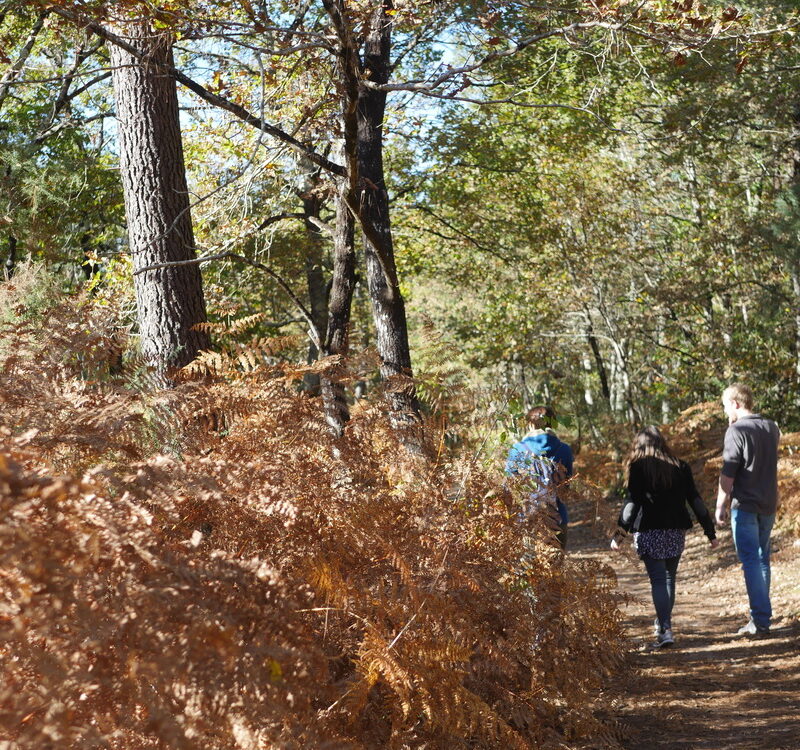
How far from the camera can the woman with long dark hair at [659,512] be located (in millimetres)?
7410

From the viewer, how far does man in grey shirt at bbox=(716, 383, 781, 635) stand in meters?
7.36

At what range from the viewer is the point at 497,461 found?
15.8 ft

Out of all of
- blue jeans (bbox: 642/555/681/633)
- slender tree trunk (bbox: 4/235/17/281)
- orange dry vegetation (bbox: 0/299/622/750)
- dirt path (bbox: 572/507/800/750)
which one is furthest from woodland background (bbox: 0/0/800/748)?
slender tree trunk (bbox: 4/235/17/281)

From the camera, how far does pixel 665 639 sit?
24.5 ft

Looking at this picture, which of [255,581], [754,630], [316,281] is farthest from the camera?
[316,281]

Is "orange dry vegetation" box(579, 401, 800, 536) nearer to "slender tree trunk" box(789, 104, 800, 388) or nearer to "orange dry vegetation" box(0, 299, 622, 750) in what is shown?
"slender tree trunk" box(789, 104, 800, 388)

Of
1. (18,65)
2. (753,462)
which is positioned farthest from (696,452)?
(18,65)

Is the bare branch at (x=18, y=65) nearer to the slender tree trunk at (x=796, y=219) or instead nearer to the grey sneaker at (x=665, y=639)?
the grey sneaker at (x=665, y=639)

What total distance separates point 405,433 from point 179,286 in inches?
98.4

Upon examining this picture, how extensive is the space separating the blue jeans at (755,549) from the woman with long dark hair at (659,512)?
0.25 meters

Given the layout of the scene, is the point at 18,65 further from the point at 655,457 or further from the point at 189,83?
the point at 655,457

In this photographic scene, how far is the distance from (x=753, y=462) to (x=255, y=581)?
5.94 m

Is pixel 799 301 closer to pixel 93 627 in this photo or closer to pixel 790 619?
pixel 790 619

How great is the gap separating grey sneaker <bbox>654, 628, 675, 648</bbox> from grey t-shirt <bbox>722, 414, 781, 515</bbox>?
4.08 feet
